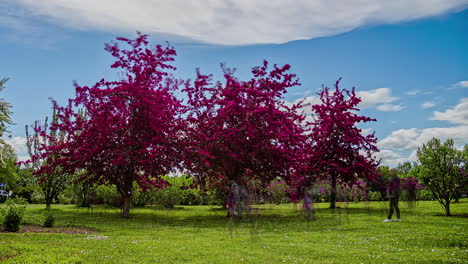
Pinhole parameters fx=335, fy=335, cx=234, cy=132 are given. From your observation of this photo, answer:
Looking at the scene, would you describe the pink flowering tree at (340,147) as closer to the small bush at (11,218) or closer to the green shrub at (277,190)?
the green shrub at (277,190)

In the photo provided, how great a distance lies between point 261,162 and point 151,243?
9719 millimetres

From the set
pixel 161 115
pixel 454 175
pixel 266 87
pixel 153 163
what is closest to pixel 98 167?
pixel 153 163

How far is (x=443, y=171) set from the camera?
19.3 meters

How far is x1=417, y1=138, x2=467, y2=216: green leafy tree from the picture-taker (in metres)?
19.0

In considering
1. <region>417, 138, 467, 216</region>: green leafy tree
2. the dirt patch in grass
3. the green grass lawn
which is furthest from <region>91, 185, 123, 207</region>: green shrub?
<region>417, 138, 467, 216</region>: green leafy tree

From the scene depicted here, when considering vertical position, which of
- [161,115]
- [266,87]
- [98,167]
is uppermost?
[266,87]

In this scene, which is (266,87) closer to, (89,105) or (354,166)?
(354,166)

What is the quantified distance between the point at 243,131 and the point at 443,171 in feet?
→ 38.6

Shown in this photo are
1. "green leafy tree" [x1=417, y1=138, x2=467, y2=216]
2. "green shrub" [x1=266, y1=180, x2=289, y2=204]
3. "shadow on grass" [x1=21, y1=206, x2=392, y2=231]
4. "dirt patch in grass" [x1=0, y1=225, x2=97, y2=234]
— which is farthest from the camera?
"green shrub" [x1=266, y1=180, x2=289, y2=204]

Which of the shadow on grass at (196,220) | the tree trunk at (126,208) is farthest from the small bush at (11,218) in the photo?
the tree trunk at (126,208)

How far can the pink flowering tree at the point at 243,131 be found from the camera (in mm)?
18562

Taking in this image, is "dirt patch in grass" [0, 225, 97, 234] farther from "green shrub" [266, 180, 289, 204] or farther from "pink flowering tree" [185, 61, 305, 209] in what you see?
"green shrub" [266, 180, 289, 204]

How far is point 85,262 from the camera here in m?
8.20

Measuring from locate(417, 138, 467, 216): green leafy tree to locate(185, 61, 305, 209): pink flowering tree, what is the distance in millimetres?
7573
